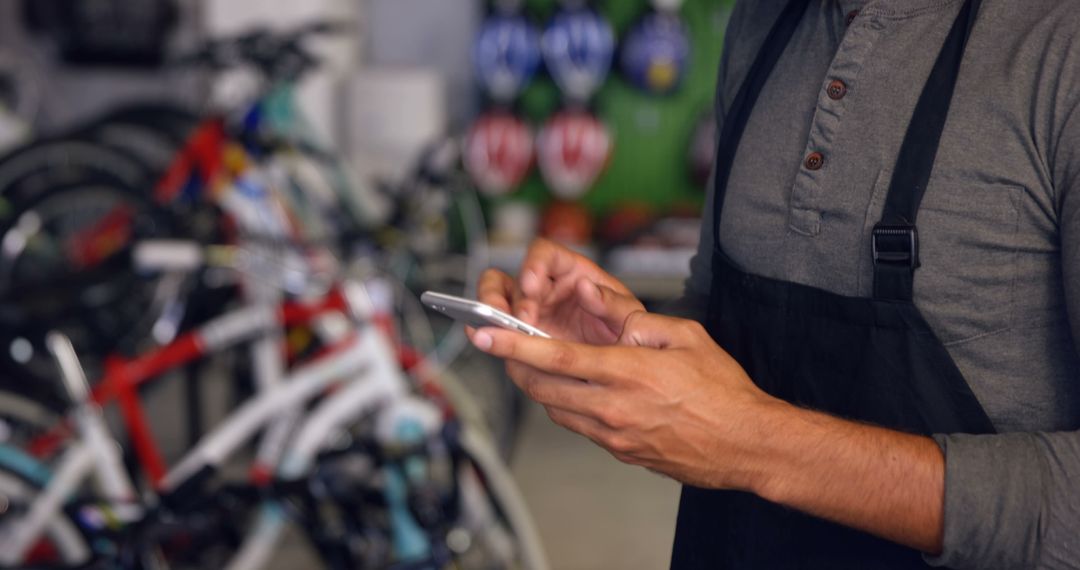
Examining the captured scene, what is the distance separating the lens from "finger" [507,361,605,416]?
0.90 meters

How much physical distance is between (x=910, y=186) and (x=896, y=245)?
0.05 meters

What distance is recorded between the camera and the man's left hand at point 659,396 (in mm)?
877

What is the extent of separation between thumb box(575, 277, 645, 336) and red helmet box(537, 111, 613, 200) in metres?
4.58

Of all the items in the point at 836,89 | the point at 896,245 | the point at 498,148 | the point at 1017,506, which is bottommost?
the point at 498,148

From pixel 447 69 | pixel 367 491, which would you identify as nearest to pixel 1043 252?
pixel 367 491

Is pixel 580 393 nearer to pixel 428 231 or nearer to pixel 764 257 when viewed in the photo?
pixel 764 257

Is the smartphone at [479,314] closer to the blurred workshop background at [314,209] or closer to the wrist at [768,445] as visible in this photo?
the wrist at [768,445]

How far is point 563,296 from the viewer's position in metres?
1.19

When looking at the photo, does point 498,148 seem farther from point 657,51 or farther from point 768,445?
point 768,445

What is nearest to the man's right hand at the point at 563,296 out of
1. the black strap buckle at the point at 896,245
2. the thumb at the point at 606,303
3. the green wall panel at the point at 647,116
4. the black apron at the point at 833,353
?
the thumb at the point at 606,303

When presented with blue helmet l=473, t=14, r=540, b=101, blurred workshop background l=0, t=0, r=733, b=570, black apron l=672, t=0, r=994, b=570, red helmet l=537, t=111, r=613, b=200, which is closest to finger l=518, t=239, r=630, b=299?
black apron l=672, t=0, r=994, b=570

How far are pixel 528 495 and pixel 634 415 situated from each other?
3411 millimetres

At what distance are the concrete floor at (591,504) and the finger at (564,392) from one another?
9.04 feet

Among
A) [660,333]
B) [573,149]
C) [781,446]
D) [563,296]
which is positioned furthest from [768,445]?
[573,149]
